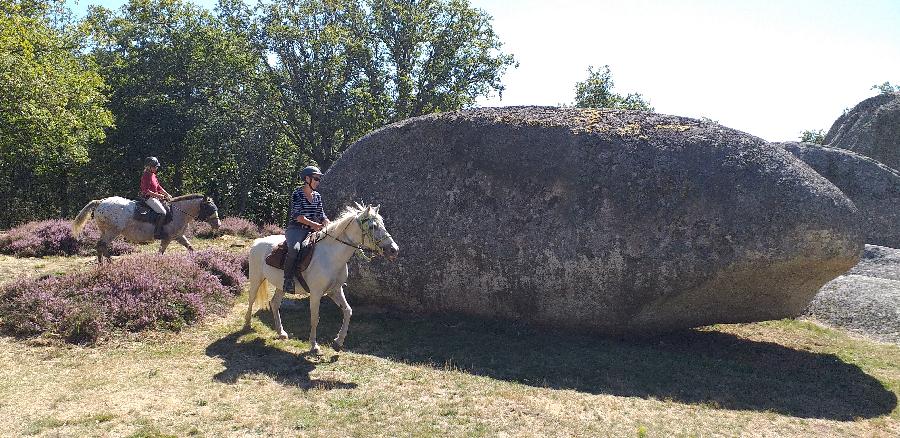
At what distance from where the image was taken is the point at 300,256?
37.4ft

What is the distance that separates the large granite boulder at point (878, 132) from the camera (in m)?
23.5

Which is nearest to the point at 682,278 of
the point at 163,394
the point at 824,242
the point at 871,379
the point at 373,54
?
the point at 824,242

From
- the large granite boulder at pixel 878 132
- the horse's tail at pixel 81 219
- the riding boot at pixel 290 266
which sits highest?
the large granite boulder at pixel 878 132

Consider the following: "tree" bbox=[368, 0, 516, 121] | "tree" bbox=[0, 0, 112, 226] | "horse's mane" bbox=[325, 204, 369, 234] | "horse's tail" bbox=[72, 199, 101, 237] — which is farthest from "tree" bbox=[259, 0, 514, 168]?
"horse's mane" bbox=[325, 204, 369, 234]

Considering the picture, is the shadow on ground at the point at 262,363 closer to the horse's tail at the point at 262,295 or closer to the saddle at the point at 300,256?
the horse's tail at the point at 262,295

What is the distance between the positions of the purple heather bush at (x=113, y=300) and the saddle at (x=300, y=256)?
2595mm

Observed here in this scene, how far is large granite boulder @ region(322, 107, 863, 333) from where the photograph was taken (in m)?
11.5

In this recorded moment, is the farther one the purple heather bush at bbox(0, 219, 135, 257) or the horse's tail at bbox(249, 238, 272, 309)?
the purple heather bush at bbox(0, 219, 135, 257)

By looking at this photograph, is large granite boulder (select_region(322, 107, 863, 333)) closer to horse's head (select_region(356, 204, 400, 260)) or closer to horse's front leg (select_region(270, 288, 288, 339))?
horse's front leg (select_region(270, 288, 288, 339))

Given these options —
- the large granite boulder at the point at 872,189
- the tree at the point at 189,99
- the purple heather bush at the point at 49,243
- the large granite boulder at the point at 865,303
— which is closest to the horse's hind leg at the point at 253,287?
the purple heather bush at the point at 49,243

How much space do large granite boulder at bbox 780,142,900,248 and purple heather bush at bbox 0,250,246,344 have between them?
755 inches

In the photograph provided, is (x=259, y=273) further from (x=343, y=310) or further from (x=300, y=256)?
Answer: (x=343, y=310)

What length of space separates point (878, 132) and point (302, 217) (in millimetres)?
23402

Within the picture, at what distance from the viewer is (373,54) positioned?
31.5 meters
